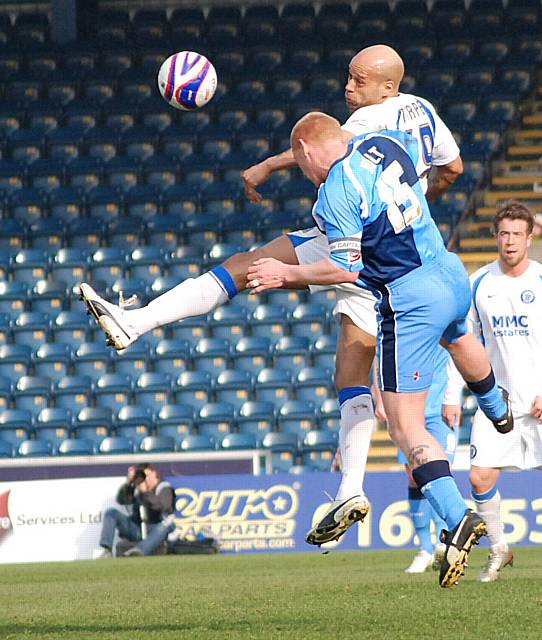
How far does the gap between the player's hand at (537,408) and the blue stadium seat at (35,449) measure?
387 inches

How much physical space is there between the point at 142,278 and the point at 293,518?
6293 mm

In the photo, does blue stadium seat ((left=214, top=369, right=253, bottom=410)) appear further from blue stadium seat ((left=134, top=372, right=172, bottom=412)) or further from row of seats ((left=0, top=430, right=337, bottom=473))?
row of seats ((left=0, top=430, right=337, bottom=473))

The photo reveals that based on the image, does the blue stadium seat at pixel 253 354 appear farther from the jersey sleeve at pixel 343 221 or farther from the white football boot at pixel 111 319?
the jersey sleeve at pixel 343 221

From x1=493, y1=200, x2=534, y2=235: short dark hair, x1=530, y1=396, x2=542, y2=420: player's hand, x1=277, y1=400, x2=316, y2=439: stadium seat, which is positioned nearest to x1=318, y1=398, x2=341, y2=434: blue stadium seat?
x1=277, y1=400, x2=316, y2=439: stadium seat

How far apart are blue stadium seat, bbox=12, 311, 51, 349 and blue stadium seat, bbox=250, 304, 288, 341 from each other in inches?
120

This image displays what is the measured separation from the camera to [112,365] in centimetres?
1891

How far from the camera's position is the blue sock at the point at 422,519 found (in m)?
9.48

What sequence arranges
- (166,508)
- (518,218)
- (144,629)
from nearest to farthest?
1. (144,629)
2. (518,218)
3. (166,508)

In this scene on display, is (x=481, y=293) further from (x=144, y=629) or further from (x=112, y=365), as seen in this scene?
(x=112, y=365)

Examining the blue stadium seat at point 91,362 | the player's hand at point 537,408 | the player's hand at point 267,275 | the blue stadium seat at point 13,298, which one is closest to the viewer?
the player's hand at point 267,275

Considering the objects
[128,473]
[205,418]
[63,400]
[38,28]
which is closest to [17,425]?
[63,400]

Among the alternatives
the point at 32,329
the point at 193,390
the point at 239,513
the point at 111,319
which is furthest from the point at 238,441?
the point at 111,319

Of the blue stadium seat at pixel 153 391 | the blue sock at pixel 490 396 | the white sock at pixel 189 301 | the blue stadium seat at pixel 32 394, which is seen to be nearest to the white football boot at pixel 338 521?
the blue sock at pixel 490 396

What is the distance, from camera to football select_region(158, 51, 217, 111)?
27.9ft
